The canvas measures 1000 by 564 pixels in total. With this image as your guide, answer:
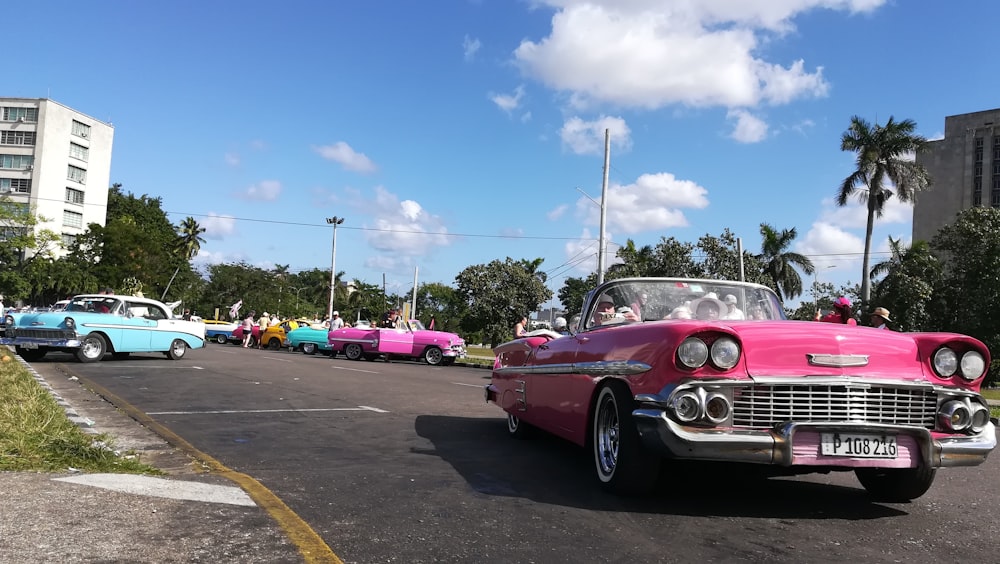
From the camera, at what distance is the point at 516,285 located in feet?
134

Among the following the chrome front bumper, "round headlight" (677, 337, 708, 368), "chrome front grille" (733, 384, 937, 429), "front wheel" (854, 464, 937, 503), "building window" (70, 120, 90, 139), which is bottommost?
"front wheel" (854, 464, 937, 503)

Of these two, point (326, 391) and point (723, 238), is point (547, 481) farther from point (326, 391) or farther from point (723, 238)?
point (723, 238)

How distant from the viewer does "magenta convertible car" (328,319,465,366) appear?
83.7 ft

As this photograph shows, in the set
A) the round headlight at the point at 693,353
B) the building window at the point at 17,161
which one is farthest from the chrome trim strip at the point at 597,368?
the building window at the point at 17,161

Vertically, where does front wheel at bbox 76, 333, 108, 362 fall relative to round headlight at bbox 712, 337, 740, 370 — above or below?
below

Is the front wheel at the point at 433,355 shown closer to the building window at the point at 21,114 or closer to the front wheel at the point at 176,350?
the front wheel at the point at 176,350

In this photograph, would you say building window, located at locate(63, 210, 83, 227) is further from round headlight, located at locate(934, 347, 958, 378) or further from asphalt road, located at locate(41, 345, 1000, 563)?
round headlight, located at locate(934, 347, 958, 378)

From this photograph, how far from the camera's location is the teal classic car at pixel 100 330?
16.7m

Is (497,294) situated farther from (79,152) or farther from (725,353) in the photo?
(79,152)

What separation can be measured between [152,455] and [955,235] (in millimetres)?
26509

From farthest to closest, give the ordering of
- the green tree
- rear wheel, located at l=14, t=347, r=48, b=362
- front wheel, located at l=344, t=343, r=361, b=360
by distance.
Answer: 1. the green tree
2. front wheel, located at l=344, t=343, r=361, b=360
3. rear wheel, located at l=14, t=347, r=48, b=362

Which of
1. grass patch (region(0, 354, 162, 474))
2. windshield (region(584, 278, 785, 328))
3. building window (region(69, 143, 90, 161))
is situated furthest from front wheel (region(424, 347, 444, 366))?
building window (region(69, 143, 90, 161))

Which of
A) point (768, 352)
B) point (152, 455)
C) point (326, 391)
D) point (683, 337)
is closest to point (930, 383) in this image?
point (768, 352)

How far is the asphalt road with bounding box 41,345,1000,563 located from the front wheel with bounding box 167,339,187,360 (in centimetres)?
1101
